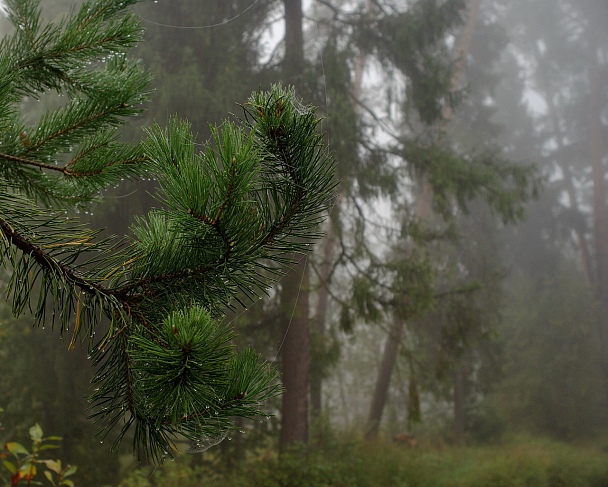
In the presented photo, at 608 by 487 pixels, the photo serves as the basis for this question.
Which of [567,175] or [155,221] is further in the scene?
[567,175]

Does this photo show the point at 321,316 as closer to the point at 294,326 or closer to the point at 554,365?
the point at 294,326

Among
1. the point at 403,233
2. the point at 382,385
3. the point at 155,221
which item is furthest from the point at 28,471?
the point at 382,385

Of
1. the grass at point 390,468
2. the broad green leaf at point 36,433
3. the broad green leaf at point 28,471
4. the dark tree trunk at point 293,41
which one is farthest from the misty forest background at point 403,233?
the broad green leaf at point 28,471

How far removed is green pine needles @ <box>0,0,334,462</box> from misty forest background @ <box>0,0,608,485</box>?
0.19 metres

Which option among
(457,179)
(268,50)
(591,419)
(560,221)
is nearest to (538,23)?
(560,221)

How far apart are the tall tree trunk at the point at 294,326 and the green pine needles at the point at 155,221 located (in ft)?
0.81

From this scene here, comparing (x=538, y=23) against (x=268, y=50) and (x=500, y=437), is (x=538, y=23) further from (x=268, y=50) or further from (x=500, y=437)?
(x=268, y=50)

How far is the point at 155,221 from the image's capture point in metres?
1.06

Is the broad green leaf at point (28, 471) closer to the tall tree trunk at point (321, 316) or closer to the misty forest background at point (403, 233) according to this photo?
the misty forest background at point (403, 233)

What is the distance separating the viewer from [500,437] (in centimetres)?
1199

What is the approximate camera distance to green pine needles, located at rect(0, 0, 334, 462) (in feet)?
2.60

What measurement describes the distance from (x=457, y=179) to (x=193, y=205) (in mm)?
6113

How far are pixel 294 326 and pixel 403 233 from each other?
11.7 feet

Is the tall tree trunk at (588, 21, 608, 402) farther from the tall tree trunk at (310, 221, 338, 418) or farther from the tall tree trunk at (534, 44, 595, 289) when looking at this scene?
the tall tree trunk at (310, 221, 338, 418)
